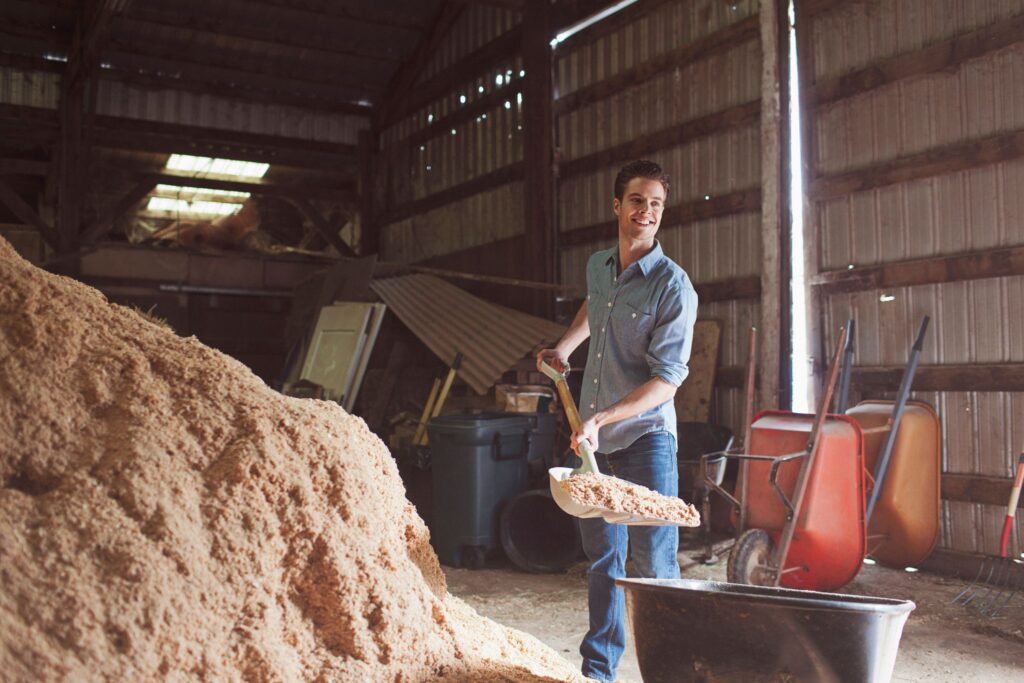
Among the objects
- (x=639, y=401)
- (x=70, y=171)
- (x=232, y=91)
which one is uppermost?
(x=232, y=91)

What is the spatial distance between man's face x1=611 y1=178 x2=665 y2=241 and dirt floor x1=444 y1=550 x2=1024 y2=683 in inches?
69.0

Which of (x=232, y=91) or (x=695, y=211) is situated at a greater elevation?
(x=232, y=91)

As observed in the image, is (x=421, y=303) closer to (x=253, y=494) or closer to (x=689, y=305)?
(x=689, y=305)

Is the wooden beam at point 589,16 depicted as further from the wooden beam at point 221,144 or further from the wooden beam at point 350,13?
the wooden beam at point 221,144

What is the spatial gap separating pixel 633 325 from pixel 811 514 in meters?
2.13

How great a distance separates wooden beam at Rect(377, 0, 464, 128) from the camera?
1173 centimetres

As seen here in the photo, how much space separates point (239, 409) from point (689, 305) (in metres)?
1.66

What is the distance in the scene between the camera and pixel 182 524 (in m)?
1.68

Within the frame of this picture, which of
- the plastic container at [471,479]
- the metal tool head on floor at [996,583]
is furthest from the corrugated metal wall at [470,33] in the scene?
Result: the metal tool head on floor at [996,583]

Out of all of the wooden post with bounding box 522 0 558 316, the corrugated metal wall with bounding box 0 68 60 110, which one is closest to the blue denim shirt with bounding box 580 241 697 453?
the wooden post with bounding box 522 0 558 316

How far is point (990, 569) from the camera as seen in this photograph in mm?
5281

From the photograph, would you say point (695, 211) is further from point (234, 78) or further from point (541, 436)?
point (234, 78)

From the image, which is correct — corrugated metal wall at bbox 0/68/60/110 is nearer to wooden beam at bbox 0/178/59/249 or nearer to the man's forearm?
wooden beam at bbox 0/178/59/249

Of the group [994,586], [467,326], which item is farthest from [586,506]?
[467,326]
